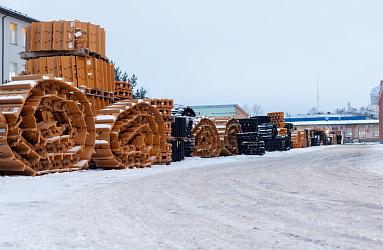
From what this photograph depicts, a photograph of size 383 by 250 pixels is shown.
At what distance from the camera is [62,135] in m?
16.1

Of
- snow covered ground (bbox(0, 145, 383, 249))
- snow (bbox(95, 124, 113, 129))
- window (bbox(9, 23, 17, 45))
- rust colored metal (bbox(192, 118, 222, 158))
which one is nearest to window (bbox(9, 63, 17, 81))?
window (bbox(9, 23, 17, 45))

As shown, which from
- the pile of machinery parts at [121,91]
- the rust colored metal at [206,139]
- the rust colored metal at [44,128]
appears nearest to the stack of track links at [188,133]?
the rust colored metal at [206,139]

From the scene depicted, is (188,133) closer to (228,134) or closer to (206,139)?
(206,139)

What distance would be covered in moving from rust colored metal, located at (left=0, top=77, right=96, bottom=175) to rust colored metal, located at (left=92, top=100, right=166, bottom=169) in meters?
0.55

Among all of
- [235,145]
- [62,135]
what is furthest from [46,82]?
[235,145]

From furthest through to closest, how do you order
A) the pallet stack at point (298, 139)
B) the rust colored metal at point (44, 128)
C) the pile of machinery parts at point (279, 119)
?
the pallet stack at point (298, 139) → the pile of machinery parts at point (279, 119) → the rust colored metal at point (44, 128)

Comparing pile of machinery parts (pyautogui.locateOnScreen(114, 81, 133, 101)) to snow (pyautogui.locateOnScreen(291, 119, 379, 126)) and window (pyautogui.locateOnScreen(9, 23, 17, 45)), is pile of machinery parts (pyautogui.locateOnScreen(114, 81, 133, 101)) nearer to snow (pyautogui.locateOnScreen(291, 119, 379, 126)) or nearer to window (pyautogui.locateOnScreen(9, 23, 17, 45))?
window (pyautogui.locateOnScreen(9, 23, 17, 45))

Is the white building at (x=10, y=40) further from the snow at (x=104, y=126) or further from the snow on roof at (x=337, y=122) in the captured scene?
the snow on roof at (x=337, y=122)

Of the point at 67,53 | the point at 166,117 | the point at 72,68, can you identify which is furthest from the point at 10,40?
the point at 72,68

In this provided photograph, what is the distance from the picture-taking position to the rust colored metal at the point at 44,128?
13281 mm

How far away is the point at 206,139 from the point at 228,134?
327 centimetres

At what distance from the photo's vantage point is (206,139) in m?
29.7

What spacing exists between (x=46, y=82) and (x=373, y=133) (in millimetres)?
106031

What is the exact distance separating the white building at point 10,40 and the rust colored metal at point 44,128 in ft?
83.7
